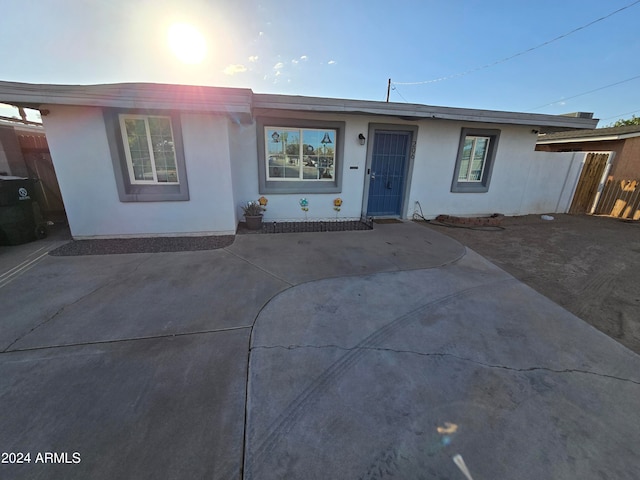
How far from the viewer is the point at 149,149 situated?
16.9 ft

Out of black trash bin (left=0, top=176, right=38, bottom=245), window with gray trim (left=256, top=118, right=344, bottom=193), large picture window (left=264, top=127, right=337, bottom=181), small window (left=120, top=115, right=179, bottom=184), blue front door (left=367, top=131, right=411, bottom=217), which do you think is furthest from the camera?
blue front door (left=367, top=131, right=411, bottom=217)

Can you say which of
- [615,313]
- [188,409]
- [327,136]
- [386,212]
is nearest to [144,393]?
[188,409]

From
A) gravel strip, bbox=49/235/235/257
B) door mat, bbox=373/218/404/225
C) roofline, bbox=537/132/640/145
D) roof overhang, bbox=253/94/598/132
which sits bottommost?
gravel strip, bbox=49/235/235/257

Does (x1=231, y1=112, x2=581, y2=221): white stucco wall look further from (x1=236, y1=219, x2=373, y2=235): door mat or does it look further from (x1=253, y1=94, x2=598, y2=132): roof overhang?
(x1=253, y1=94, x2=598, y2=132): roof overhang

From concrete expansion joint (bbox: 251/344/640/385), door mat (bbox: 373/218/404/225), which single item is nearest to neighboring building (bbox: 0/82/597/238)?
door mat (bbox: 373/218/404/225)

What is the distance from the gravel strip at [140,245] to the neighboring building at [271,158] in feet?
0.78

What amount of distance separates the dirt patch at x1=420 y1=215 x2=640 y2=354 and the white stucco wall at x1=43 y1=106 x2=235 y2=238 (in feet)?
18.0

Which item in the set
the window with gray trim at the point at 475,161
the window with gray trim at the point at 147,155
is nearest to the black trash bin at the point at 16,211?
the window with gray trim at the point at 147,155

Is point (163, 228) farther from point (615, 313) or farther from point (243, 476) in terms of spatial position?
point (615, 313)

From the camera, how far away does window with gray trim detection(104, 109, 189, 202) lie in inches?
190

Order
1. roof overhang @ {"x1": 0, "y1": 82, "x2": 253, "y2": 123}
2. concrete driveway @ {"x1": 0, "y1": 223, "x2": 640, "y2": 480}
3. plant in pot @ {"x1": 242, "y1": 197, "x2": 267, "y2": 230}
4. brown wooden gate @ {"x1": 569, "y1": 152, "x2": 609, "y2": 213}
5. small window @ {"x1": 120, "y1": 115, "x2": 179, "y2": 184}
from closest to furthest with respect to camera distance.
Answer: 1. concrete driveway @ {"x1": 0, "y1": 223, "x2": 640, "y2": 480}
2. roof overhang @ {"x1": 0, "y1": 82, "x2": 253, "y2": 123}
3. small window @ {"x1": 120, "y1": 115, "x2": 179, "y2": 184}
4. plant in pot @ {"x1": 242, "y1": 197, "x2": 267, "y2": 230}
5. brown wooden gate @ {"x1": 569, "y1": 152, "x2": 609, "y2": 213}

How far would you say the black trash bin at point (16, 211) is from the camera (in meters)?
4.49

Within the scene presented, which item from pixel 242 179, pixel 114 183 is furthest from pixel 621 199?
pixel 114 183

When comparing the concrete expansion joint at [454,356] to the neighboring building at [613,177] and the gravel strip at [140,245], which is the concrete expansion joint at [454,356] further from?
the neighboring building at [613,177]
